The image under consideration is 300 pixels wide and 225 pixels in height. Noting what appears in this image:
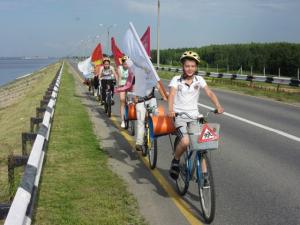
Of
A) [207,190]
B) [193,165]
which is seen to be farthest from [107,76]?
[207,190]

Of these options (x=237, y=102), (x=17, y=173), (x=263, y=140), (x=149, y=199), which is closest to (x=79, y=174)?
(x=17, y=173)

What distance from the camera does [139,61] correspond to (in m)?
7.53

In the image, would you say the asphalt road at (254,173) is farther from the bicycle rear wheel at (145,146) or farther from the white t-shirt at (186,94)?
the white t-shirt at (186,94)

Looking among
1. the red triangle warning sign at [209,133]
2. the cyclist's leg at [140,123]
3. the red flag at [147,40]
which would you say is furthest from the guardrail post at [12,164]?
the red flag at [147,40]

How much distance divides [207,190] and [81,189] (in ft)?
6.73

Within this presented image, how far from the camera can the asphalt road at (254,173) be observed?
5676 millimetres

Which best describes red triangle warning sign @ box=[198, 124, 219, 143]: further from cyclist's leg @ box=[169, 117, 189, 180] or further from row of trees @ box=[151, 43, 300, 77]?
row of trees @ box=[151, 43, 300, 77]

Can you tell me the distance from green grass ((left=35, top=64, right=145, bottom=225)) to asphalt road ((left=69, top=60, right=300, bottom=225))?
91cm

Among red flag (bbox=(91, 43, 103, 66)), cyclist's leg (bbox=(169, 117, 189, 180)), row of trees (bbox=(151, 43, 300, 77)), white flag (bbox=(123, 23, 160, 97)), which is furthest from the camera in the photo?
row of trees (bbox=(151, 43, 300, 77))

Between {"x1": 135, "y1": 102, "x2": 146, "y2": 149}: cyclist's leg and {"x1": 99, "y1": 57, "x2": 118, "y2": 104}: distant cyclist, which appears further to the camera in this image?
{"x1": 99, "y1": 57, "x2": 118, "y2": 104}: distant cyclist

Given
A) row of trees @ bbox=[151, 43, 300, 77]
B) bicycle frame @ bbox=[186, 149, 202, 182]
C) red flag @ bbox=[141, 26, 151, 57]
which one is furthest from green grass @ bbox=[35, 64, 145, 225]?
row of trees @ bbox=[151, 43, 300, 77]

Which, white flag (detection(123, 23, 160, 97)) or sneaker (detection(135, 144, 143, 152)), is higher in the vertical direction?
white flag (detection(123, 23, 160, 97))

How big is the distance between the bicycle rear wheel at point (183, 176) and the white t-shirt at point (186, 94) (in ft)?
1.51

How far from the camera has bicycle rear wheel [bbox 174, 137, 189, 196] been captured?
20.1 feet
